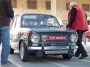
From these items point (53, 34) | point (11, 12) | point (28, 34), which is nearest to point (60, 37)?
point (53, 34)

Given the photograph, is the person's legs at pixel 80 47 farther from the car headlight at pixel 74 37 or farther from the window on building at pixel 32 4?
the window on building at pixel 32 4

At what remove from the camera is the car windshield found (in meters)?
11.4

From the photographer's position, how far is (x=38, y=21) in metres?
11.6

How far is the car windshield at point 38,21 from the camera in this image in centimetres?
1139

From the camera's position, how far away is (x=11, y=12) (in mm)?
8586

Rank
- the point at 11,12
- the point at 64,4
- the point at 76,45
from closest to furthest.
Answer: the point at 11,12, the point at 76,45, the point at 64,4

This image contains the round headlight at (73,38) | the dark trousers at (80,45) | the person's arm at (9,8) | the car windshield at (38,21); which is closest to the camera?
the person's arm at (9,8)

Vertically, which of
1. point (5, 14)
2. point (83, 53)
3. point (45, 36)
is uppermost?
point (5, 14)

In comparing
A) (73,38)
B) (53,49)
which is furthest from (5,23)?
(73,38)

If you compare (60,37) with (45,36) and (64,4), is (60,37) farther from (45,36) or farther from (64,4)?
(64,4)

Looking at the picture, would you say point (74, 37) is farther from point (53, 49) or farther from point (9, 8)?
point (9, 8)

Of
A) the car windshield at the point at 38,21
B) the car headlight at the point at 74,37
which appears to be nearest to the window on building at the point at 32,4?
the car windshield at the point at 38,21

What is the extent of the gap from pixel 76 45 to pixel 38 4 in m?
34.1

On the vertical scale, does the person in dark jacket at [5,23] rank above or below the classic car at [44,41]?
above
